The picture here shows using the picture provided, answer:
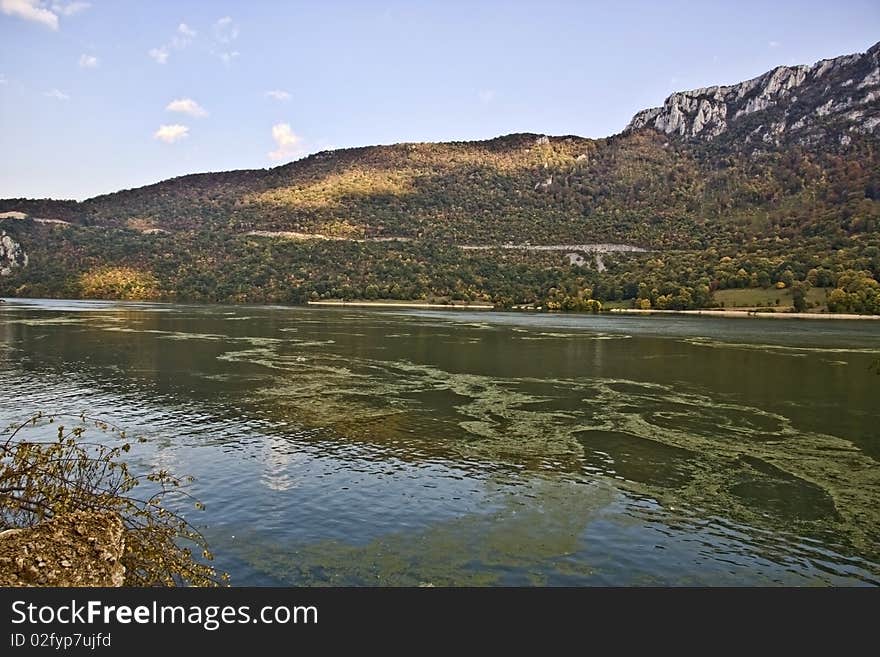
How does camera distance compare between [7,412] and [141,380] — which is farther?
[141,380]

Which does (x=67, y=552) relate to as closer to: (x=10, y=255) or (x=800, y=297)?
(x=800, y=297)

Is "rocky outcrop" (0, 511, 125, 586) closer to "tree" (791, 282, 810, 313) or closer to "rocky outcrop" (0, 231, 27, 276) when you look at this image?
"tree" (791, 282, 810, 313)

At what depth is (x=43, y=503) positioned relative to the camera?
9461 millimetres

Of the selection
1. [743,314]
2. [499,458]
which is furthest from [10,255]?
[499,458]

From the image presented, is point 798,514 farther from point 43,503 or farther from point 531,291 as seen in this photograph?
point 531,291

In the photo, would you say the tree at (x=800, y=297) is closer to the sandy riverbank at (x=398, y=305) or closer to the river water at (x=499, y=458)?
the sandy riverbank at (x=398, y=305)

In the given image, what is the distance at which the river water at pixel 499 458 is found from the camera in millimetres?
13781

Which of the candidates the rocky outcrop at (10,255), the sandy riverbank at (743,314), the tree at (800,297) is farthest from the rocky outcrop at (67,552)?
the rocky outcrop at (10,255)

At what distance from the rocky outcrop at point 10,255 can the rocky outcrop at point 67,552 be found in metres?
210

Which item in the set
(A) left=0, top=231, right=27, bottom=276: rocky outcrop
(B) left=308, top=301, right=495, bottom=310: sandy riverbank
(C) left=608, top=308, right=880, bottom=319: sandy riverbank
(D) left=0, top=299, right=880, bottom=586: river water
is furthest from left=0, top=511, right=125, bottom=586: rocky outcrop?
(A) left=0, top=231, right=27, bottom=276: rocky outcrop

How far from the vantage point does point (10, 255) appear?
18675 cm

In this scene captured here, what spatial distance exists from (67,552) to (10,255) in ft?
706
